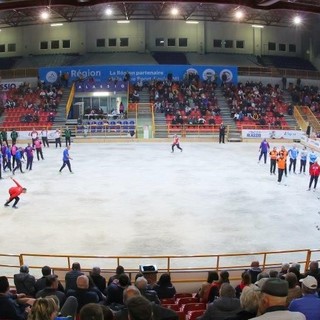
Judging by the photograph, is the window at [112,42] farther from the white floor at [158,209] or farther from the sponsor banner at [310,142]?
the white floor at [158,209]

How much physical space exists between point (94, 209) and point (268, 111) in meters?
28.2

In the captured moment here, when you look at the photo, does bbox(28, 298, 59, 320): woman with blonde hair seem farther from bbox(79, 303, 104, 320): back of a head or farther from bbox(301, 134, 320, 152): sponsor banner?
bbox(301, 134, 320, 152): sponsor banner

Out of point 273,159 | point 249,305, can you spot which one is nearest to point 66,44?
point 273,159

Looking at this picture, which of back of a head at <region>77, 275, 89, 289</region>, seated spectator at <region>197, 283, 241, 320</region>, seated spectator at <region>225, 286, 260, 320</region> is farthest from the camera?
back of a head at <region>77, 275, 89, 289</region>

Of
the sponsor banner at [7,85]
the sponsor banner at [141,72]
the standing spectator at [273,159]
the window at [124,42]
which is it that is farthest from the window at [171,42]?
the standing spectator at [273,159]

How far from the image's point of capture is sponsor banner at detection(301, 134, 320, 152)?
112 feet

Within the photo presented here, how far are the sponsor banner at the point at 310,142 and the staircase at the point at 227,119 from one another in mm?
4729

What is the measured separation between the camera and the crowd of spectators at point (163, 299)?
344cm

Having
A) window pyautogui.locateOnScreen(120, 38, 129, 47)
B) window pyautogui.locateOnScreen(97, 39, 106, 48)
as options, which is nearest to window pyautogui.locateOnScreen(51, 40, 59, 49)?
window pyautogui.locateOnScreen(97, 39, 106, 48)

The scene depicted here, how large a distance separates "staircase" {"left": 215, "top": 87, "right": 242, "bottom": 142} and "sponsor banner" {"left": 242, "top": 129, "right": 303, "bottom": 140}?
0.71 meters

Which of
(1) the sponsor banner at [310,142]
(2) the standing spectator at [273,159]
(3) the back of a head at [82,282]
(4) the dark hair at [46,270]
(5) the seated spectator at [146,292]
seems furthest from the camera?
(1) the sponsor banner at [310,142]

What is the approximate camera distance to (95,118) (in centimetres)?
4150

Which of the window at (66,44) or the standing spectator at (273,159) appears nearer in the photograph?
the standing spectator at (273,159)

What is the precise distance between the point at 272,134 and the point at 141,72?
12643mm
